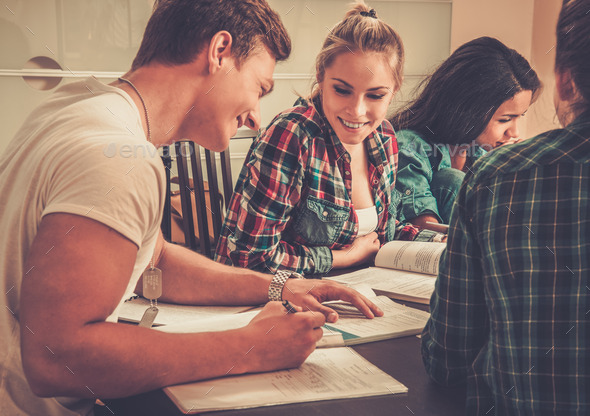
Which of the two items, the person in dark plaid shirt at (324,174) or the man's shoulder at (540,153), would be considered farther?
the person in dark plaid shirt at (324,174)

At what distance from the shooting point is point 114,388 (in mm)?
703

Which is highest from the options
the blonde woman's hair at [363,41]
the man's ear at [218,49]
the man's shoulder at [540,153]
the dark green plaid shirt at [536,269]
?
the blonde woman's hair at [363,41]

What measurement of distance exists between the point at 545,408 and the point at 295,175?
3.39ft

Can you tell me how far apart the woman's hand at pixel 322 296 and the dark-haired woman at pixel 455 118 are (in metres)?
0.92

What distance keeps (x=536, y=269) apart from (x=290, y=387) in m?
0.36

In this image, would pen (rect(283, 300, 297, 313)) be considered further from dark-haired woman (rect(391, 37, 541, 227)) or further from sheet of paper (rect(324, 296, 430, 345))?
dark-haired woman (rect(391, 37, 541, 227))

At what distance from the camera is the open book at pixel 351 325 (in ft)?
3.13

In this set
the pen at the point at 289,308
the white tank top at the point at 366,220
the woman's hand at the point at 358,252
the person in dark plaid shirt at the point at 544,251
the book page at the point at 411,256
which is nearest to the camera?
the person in dark plaid shirt at the point at 544,251

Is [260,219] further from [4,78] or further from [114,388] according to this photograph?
[4,78]

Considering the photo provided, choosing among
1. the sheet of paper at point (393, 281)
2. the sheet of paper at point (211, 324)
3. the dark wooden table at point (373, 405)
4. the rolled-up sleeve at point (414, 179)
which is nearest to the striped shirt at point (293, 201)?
the sheet of paper at point (393, 281)

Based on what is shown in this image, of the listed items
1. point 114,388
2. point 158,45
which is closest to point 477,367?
point 114,388

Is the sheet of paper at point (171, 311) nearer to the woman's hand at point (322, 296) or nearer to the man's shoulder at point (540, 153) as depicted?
the woman's hand at point (322, 296)

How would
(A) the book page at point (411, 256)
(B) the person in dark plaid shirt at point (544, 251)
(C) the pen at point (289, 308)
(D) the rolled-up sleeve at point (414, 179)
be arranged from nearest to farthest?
(B) the person in dark plaid shirt at point (544, 251) < (C) the pen at point (289, 308) < (A) the book page at point (411, 256) < (D) the rolled-up sleeve at point (414, 179)

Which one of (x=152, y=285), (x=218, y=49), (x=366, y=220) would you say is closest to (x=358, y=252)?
(x=366, y=220)
